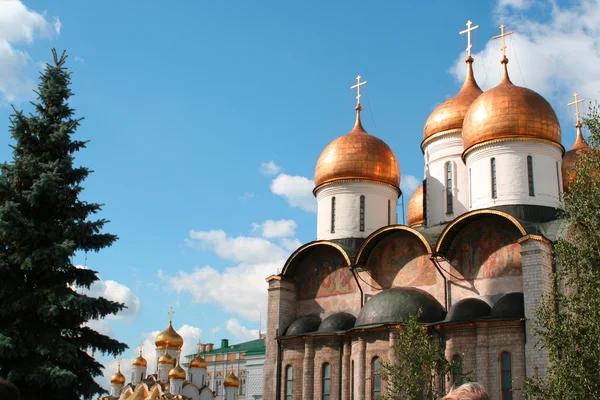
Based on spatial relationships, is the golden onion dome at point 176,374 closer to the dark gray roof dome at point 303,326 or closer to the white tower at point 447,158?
the dark gray roof dome at point 303,326

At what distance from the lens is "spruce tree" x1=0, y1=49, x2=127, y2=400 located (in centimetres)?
923

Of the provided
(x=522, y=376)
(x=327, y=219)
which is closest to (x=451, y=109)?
(x=327, y=219)

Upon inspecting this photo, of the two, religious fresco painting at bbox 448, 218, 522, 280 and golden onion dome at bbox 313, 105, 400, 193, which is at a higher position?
Answer: golden onion dome at bbox 313, 105, 400, 193

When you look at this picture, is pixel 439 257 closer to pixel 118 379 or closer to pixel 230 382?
pixel 230 382

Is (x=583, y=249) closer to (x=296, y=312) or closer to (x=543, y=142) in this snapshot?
(x=543, y=142)

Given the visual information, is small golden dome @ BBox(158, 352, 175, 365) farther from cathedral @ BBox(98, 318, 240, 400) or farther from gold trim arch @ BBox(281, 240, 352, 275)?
gold trim arch @ BBox(281, 240, 352, 275)

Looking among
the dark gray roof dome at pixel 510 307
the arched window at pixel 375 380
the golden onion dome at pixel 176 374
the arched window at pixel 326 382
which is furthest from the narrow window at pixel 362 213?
the golden onion dome at pixel 176 374

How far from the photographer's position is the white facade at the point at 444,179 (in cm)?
2045

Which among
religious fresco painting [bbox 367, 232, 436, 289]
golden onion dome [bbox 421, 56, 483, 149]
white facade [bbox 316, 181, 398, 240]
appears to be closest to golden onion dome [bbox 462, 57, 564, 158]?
golden onion dome [bbox 421, 56, 483, 149]

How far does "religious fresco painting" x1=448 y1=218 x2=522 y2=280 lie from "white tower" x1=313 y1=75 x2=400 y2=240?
3.69 meters

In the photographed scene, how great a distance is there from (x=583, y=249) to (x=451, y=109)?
11.2 meters

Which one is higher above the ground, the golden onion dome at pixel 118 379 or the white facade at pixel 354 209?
the white facade at pixel 354 209

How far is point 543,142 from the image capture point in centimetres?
1833

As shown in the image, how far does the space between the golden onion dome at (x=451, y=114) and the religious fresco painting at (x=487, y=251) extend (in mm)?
4906
